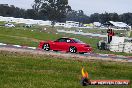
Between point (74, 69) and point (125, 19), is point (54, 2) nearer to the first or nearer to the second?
point (125, 19)

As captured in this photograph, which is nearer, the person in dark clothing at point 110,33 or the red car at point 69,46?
the red car at point 69,46

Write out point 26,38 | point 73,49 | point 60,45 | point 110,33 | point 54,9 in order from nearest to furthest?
point 73,49
point 60,45
point 110,33
point 26,38
point 54,9

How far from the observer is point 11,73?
40.6ft

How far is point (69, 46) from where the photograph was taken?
28.7 m

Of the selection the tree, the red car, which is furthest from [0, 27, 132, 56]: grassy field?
the tree

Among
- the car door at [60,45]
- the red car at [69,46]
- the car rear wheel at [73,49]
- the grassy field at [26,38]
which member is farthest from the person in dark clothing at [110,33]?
the car rear wheel at [73,49]

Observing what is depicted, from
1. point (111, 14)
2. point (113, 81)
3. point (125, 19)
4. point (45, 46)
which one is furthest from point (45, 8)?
point (113, 81)

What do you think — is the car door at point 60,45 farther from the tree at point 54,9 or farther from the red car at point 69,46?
the tree at point 54,9

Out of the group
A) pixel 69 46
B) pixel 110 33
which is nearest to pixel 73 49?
pixel 69 46

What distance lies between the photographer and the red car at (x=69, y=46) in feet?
93.4

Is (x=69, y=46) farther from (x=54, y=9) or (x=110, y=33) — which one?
(x=54, y=9)

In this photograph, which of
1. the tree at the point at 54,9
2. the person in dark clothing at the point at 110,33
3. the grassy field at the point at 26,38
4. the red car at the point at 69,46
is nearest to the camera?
the red car at the point at 69,46

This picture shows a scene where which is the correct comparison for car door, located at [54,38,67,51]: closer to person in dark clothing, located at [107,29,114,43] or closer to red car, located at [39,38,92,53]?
red car, located at [39,38,92,53]

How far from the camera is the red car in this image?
2845 centimetres
